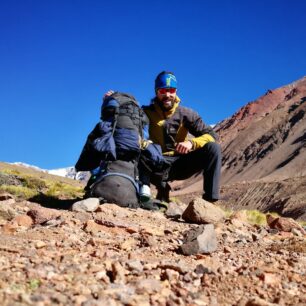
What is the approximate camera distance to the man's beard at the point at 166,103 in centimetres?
638

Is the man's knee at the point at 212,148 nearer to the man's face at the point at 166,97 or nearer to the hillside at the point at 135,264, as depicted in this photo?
the man's face at the point at 166,97

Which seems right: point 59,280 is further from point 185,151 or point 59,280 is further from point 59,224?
point 185,151

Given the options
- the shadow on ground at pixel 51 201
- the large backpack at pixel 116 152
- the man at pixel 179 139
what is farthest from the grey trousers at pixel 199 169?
the shadow on ground at pixel 51 201

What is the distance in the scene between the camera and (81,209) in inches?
192

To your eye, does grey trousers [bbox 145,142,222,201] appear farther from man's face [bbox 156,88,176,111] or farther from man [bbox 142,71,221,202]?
man's face [bbox 156,88,176,111]

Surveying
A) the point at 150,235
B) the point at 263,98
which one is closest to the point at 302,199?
the point at 150,235

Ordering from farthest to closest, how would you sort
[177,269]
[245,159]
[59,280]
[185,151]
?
[245,159] → [185,151] → [177,269] → [59,280]

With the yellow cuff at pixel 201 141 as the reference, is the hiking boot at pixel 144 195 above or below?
below

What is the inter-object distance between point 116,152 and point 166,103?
1.15 metres

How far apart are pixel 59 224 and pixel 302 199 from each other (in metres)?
24.0

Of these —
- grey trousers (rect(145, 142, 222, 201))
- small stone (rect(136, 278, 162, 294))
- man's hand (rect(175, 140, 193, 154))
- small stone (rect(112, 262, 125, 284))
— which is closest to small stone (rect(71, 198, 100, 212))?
man's hand (rect(175, 140, 193, 154))

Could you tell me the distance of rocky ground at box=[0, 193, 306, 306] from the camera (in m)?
2.26

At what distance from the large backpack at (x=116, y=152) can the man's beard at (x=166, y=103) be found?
1.60ft

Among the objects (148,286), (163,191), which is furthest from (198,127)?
(148,286)
